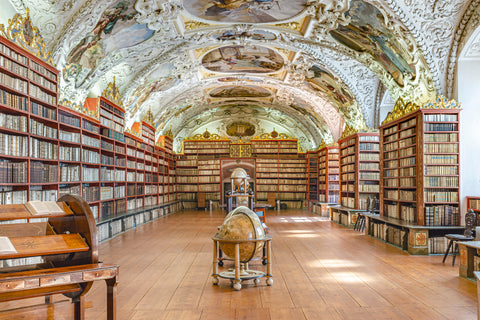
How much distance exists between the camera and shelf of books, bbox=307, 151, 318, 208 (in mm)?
25609

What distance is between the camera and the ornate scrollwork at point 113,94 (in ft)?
42.7

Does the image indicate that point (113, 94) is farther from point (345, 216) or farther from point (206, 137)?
point (206, 137)

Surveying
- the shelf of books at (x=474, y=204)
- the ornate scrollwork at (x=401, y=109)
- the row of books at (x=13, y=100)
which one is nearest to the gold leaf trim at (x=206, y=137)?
the ornate scrollwork at (x=401, y=109)

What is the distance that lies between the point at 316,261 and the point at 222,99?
15848 millimetres

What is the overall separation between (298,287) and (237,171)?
9941mm

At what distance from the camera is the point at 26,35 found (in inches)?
306

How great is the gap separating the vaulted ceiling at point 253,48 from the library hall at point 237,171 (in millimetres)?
55

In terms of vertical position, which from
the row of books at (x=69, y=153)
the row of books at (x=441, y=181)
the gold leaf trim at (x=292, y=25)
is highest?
the gold leaf trim at (x=292, y=25)

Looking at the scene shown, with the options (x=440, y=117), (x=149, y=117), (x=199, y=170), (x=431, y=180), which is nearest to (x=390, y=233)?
(x=431, y=180)

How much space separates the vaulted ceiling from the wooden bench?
5221mm

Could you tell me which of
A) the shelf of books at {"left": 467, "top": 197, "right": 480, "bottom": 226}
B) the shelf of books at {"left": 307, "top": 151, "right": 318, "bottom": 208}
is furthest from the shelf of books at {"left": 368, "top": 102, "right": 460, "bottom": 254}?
the shelf of books at {"left": 307, "top": 151, "right": 318, "bottom": 208}

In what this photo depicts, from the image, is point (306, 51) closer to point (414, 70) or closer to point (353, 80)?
point (353, 80)

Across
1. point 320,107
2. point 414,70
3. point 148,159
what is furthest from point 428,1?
point 148,159

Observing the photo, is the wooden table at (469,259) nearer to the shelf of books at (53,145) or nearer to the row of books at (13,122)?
the shelf of books at (53,145)
